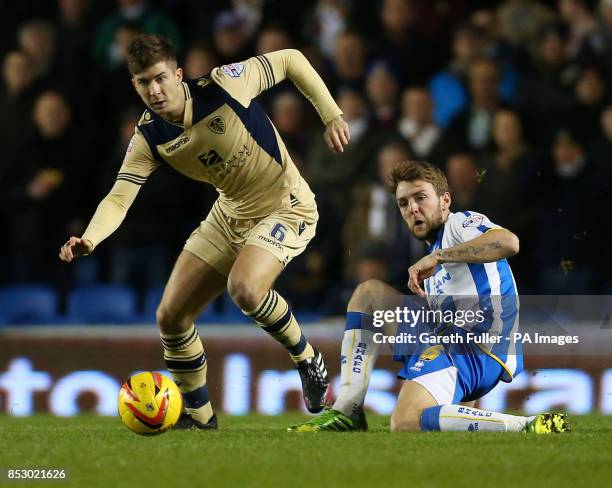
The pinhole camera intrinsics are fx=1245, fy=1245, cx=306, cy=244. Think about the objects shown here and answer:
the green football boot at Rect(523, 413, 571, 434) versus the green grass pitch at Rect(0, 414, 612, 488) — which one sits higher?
the green football boot at Rect(523, 413, 571, 434)

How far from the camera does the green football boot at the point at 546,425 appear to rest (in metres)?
5.97

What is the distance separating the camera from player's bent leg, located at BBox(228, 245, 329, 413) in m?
6.61

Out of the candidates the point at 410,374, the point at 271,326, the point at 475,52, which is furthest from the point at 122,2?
the point at 410,374

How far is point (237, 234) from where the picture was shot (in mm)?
7109

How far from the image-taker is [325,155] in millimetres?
10188

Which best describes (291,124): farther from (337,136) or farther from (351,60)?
(337,136)

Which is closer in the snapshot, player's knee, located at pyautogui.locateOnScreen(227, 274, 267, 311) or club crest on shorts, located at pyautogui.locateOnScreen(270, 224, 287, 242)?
player's knee, located at pyautogui.locateOnScreen(227, 274, 267, 311)

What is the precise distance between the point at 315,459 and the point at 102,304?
5473 mm

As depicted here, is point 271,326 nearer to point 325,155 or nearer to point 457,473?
point 457,473

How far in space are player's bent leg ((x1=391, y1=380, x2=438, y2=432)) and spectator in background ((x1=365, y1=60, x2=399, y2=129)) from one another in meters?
4.19

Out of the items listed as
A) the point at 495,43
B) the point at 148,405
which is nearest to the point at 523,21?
the point at 495,43

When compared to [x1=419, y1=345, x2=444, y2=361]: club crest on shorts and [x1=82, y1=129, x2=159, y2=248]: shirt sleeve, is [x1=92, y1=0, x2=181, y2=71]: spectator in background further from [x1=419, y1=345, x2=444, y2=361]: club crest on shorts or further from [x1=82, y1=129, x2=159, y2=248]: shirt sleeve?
[x1=419, y1=345, x2=444, y2=361]: club crest on shorts

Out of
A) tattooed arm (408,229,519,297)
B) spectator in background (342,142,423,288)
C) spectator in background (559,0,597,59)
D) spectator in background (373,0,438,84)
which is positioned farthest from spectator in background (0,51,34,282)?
tattooed arm (408,229,519,297)

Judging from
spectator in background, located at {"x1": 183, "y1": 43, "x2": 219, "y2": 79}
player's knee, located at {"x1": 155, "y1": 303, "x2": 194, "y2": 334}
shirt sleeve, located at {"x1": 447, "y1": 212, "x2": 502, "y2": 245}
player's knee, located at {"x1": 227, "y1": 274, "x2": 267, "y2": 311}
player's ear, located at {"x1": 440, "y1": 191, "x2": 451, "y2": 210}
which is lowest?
player's knee, located at {"x1": 155, "y1": 303, "x2": 194, "y2": 334}
